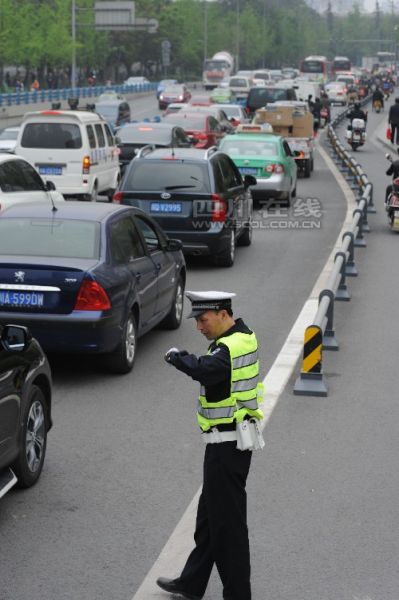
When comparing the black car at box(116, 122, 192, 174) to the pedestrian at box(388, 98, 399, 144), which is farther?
the pedestrian at box(388, 98, 399, 144)

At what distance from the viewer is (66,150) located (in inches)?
966

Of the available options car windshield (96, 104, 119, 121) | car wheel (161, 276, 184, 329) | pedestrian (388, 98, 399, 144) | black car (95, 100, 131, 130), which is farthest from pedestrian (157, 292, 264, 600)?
car windshield (96, 104, 119, 121)

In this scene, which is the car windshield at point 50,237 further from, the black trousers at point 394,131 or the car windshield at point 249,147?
the black trousers at point 394,131

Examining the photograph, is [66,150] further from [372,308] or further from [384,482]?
[384,482]

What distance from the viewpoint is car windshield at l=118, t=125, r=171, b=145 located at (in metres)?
30.4

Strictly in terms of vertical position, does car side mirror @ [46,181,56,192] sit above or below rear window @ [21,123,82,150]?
below

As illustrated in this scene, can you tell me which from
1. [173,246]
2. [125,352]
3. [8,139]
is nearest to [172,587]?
[125,352]

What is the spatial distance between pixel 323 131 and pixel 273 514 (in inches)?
2192

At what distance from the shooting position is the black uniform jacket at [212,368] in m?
5.67

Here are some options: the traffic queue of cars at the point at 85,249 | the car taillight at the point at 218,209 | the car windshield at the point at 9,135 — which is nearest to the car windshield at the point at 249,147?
the traffic queue of cars at the point at 85,249

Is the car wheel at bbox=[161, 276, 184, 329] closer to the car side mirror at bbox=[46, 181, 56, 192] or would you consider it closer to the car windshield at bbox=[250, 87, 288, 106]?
the car side mirror at bbox=[46, 181, 56, 192]

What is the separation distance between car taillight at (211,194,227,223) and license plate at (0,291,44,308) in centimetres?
744

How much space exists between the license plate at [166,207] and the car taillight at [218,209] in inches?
19.1

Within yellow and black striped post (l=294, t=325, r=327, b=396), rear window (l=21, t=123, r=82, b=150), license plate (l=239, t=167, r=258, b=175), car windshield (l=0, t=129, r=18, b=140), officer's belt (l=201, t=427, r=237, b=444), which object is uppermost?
officer's belt (l=201, t=427, r=237, b=444)
